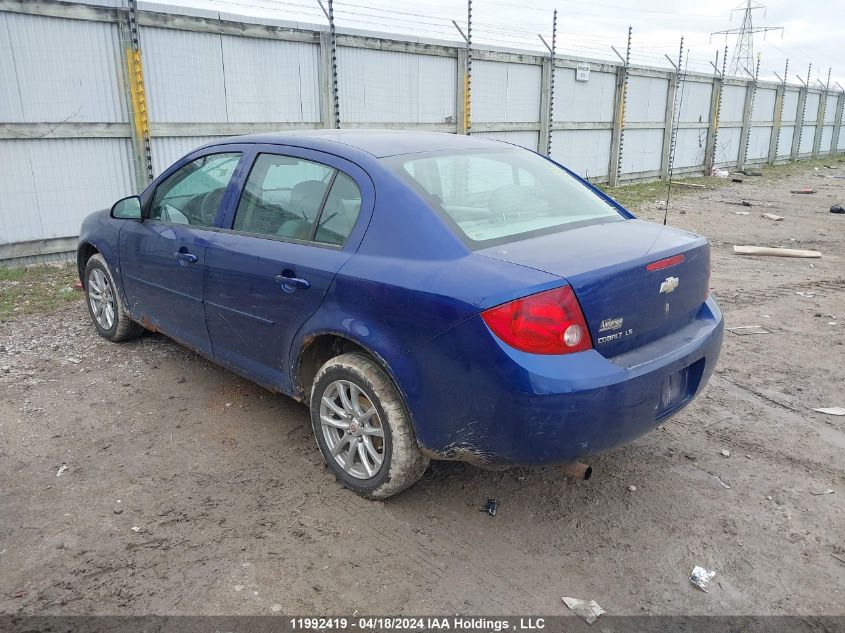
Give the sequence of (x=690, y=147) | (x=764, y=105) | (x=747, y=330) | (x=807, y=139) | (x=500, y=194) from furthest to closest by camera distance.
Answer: (x=807, y=139) → (x=764, y=105) → (x=690, y=147) → (x=747, y=330) → (x=500, y=194)

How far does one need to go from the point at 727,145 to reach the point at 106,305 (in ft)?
78.5

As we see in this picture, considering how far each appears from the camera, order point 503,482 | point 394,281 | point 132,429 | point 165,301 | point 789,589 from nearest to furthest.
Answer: point 789,589
point 394,281
point 503,482
point 132,429
point 165,301

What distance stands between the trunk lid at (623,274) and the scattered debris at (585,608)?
0.96 meters

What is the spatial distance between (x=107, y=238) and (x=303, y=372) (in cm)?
238

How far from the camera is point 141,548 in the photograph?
2881mm

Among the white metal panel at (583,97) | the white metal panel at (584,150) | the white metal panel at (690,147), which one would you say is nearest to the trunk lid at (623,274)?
the white metal panel at (584,150)

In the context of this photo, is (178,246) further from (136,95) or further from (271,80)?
(271,80)

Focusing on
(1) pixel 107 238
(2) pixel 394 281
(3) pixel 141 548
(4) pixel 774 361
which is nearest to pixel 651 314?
(2) pixel 394 281

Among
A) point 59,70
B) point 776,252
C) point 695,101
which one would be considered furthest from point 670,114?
point 59,70

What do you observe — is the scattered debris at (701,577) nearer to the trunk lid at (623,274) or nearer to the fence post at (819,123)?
the trunk lid at (623,274)

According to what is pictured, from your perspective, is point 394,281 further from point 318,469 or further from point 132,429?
point 132,429

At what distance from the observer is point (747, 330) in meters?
5.86

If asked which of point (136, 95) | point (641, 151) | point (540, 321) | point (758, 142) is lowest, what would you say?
point (758, 142)

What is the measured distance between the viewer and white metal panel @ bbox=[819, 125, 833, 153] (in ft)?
108
